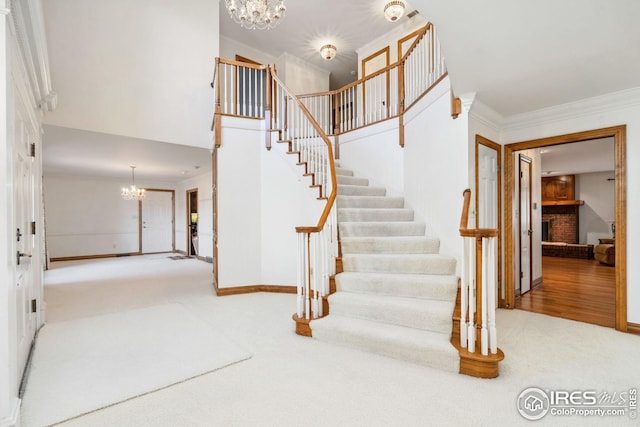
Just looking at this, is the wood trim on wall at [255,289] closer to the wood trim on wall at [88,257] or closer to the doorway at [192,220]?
the doorway at [192,220]

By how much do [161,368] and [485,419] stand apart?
2327 millimetres

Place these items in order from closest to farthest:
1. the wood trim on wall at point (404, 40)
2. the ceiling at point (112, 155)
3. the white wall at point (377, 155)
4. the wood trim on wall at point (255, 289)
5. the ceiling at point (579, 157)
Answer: the wood trim on wall at point (255, 289)
the ceiling at point (112, 155)
the white wall at point (377, 155)
the ceiling at point (579, 157)
the wood trim on wall at point (404, 40)

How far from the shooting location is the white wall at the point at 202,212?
26.1 ft

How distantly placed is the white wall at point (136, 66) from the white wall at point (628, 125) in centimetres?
531

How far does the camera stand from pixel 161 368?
242 centimetres

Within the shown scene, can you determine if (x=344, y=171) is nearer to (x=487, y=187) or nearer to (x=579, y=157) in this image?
(x=487, y=187)

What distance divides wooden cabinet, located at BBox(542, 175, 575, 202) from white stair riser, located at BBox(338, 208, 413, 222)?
8.15 m

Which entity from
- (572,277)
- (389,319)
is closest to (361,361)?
(389,319)

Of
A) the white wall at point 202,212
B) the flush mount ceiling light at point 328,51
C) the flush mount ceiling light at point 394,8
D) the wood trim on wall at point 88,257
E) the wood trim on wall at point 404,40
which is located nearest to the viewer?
the flush mount ceiling light at point 394,8

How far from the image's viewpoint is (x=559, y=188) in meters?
9.70

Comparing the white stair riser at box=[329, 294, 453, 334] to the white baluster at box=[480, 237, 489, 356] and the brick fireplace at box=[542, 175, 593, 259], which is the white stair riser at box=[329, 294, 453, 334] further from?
the brick fireplace at box=[542, 175, 593, 259]

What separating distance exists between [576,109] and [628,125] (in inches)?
19.5

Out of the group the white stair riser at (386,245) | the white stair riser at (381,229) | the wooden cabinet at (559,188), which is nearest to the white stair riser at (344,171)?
the white stair riser at (381,229)

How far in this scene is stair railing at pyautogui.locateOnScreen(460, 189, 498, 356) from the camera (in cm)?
227
